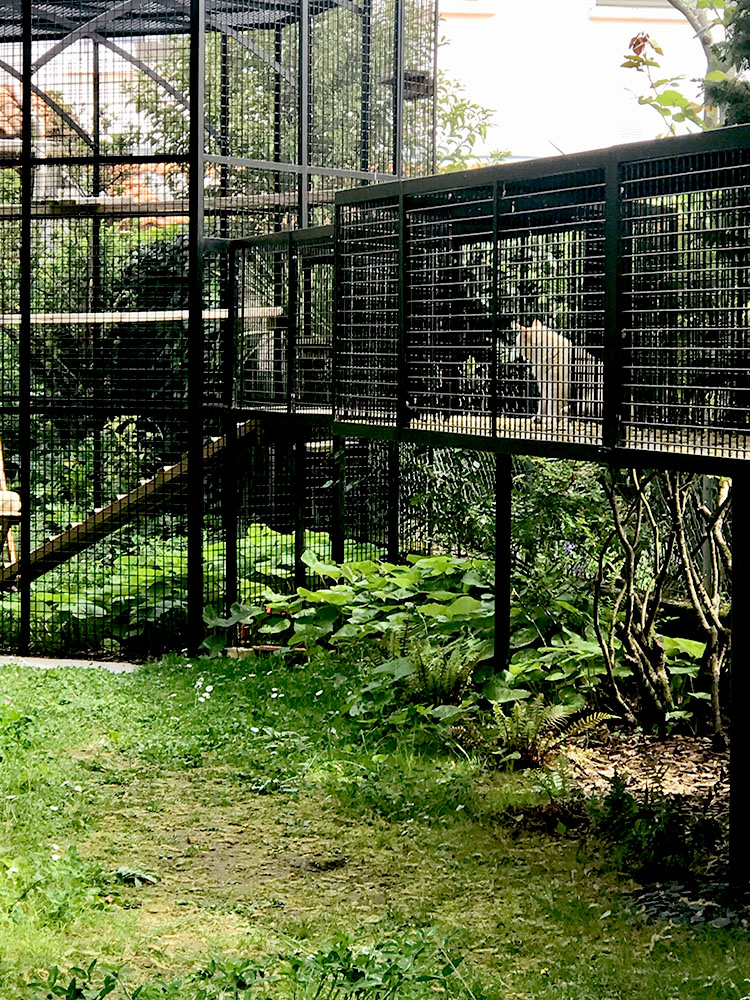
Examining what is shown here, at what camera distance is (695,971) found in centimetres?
454

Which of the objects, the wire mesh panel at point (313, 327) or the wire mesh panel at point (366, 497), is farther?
the wire mesh panel at point (366, 497)

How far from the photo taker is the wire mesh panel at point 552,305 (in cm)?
561

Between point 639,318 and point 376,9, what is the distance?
6243mm

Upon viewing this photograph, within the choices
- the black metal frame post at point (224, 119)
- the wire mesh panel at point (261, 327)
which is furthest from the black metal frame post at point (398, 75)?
the wire mesh panel at point (261, 327)

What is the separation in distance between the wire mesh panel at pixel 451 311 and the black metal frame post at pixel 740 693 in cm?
137

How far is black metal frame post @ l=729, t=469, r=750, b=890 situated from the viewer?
522 cm

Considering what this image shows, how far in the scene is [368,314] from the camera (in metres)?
7.36

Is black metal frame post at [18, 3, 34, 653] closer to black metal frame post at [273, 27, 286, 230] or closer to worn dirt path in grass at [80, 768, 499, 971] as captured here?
black metal frame post at [273, 27, 286, 230]

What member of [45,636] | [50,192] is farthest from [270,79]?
[45,636]

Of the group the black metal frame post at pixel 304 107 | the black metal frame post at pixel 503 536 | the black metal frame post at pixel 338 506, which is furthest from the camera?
the black metal frame post at pixel 304 107

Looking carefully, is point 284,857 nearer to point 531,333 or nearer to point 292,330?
point 531,333

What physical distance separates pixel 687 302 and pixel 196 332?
5.28m

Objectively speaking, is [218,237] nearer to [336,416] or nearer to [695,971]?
[336,416]

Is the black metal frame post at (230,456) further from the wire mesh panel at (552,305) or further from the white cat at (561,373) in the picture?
the white cat at (561,373)
